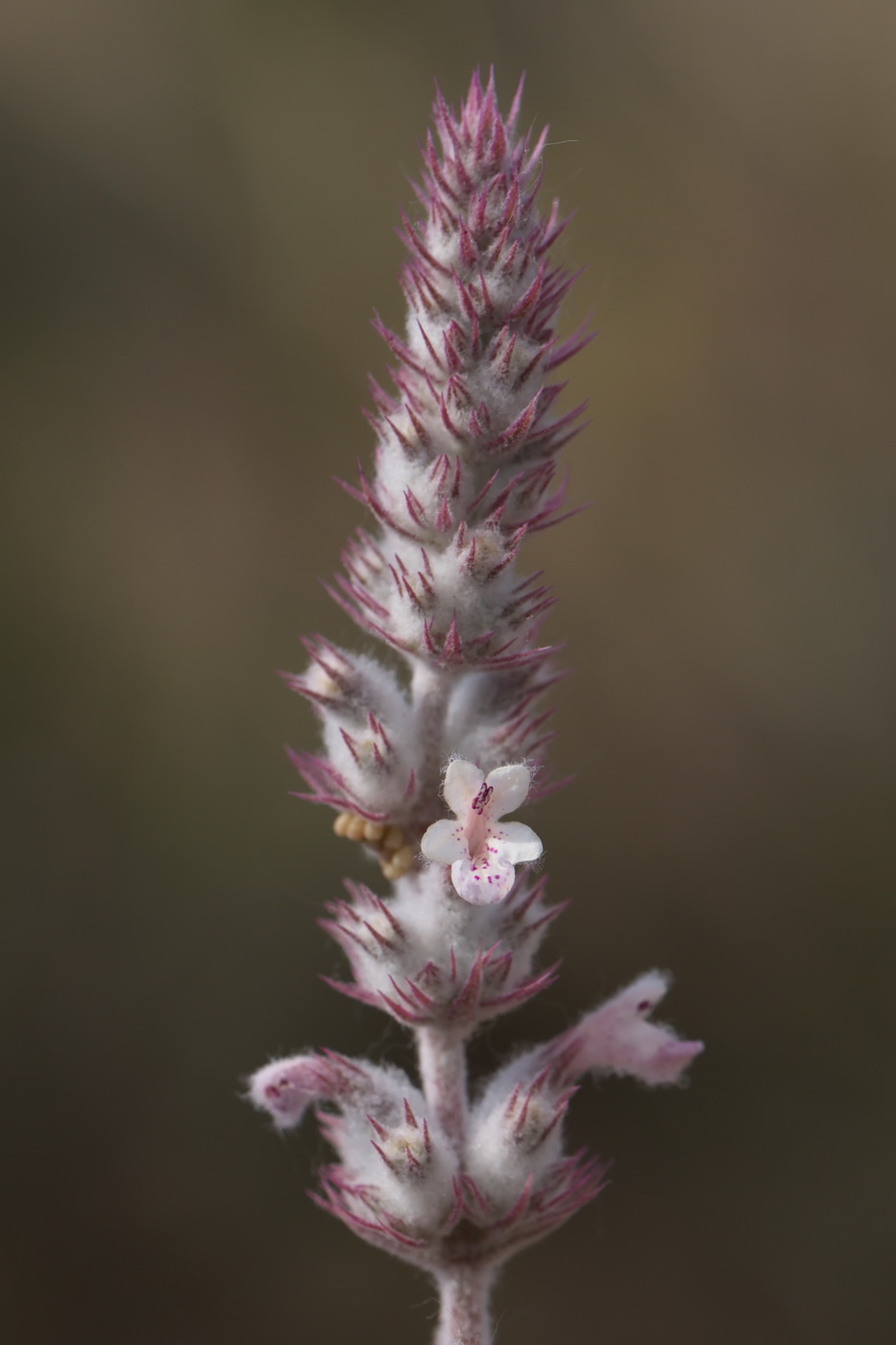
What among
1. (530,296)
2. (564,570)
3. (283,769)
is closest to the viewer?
(530,296)

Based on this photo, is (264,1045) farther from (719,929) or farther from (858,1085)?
(858,1085)

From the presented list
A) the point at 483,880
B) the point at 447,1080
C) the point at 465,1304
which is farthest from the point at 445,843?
the point at 465,1304

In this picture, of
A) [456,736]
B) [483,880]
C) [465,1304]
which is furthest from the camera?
[456,736]

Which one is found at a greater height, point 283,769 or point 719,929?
point 283,769

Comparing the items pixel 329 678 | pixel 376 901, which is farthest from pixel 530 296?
pixel 376 901

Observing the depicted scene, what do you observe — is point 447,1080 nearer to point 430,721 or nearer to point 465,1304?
point 465,1304

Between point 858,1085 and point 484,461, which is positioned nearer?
point 484,461

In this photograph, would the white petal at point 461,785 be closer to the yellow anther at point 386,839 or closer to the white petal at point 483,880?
the white petal at point 483,880

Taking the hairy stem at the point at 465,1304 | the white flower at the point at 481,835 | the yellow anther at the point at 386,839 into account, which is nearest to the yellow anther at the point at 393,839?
the yellow anther at the point at 386,839
